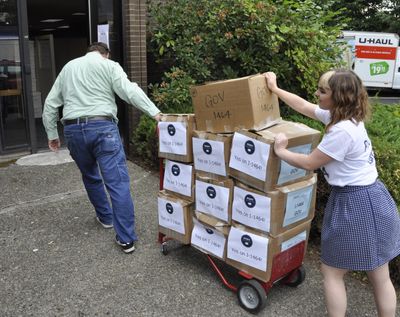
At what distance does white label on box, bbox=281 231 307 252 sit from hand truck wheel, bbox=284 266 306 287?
0.26 metres

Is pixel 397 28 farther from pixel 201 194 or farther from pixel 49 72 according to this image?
pixel 201 194

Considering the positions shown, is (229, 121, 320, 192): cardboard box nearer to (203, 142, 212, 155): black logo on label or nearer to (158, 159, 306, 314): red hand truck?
(203, 142, 212, 155): black logo on label

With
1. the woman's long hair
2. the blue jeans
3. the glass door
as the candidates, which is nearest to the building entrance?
the glass door

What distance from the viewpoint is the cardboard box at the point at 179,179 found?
10.6 ft

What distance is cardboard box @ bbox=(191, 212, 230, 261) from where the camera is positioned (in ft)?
10.0

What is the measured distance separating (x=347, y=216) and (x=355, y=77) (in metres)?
0.76

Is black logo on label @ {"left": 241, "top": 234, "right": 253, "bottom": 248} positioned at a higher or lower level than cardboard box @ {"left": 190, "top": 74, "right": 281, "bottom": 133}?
lower

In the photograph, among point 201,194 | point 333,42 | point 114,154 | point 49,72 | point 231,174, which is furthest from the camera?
point 49,72

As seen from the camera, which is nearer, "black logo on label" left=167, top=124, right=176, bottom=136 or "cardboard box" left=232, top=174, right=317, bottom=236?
"cardboard box" left=232, top=174, right=317, bottom=236

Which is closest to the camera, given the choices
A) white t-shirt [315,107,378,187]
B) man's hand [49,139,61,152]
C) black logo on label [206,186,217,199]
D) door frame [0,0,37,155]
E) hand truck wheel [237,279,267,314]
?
white t-shirt [315,107,378,187]

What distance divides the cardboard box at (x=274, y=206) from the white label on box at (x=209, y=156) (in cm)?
18

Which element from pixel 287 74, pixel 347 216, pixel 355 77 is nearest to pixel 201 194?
pixel 347 216

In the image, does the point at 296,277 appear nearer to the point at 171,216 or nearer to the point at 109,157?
the point at 171,216

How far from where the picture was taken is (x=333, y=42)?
19.4 ft
